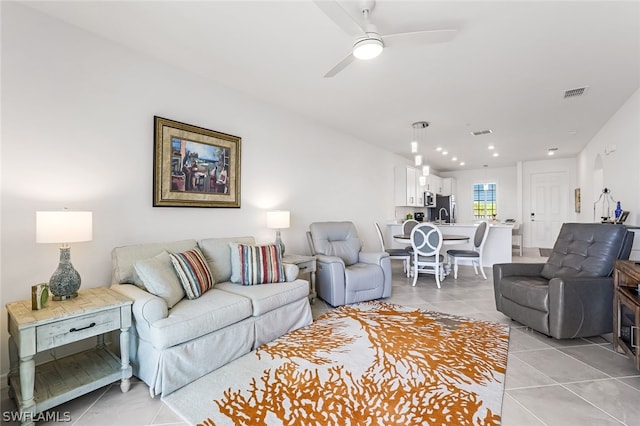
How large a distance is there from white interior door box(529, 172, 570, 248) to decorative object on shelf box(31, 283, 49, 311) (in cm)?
1038

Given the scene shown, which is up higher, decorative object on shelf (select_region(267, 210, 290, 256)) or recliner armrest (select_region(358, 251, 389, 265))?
decorative object on shelf (select_region(267, 210, 290, 256))

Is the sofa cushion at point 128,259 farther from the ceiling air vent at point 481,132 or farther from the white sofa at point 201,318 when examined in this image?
the ceiling air vent at point 481,132

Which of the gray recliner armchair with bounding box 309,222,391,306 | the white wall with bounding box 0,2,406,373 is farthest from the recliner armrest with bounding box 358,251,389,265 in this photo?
the white wall with bounding box 0,2,406,373

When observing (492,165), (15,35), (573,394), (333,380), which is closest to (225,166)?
(15,35)

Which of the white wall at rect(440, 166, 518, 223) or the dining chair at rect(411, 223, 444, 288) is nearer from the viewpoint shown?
the dining chair at rect(411, 223, 444, 288)

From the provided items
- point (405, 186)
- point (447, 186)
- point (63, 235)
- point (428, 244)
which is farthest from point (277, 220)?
point (447, 186)

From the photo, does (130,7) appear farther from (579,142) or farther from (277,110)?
(579,142)

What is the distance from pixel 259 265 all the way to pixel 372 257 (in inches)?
69.2

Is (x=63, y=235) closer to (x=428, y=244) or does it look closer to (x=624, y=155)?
(x=428, y=244)

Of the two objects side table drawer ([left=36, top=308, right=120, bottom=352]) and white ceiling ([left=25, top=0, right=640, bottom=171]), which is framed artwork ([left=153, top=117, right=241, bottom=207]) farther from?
side table drawer ([left=36, top=308, right=120, bottom=352])

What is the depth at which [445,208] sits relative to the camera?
361 inches

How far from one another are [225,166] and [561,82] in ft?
12.9

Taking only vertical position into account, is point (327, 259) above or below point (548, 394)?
above

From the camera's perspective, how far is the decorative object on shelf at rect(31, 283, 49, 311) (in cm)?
179
